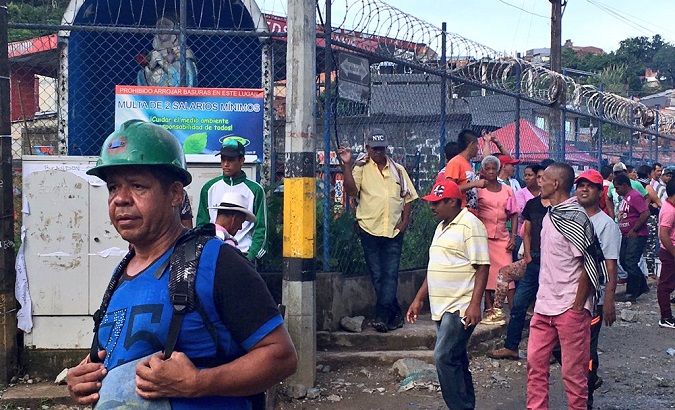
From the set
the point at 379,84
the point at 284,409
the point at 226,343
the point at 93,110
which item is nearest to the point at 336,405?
the point at 284,409

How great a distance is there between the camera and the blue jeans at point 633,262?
11.7 meters

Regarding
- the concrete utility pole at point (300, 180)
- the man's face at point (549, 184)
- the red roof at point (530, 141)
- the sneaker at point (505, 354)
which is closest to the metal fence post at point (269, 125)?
the concrete utility pole at point (300, 180)

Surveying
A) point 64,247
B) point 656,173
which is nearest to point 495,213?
point 64,247

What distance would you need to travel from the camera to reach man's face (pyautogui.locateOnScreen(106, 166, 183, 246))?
7.51ft

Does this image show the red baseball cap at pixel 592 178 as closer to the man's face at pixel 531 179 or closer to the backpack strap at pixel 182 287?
the man's face at pixel 531 179

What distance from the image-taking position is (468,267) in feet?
18.4

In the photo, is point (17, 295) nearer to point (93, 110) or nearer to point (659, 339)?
point (93, 110)

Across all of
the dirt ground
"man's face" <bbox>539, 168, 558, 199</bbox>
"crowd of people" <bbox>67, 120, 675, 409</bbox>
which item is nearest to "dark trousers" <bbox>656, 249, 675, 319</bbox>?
"crowd of people" <bbox>67, 120, 675, 409</bbox>

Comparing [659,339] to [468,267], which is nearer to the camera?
[468,267]

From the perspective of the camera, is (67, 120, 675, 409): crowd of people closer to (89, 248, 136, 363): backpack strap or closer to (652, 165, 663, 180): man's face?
(89, 248, 136, 363): backpack strap

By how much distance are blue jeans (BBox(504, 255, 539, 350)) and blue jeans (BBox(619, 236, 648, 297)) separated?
463cm

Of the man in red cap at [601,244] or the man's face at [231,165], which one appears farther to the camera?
the man's face at [231,165]

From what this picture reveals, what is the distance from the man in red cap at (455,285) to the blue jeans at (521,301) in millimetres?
1967

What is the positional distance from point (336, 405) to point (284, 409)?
43cm
